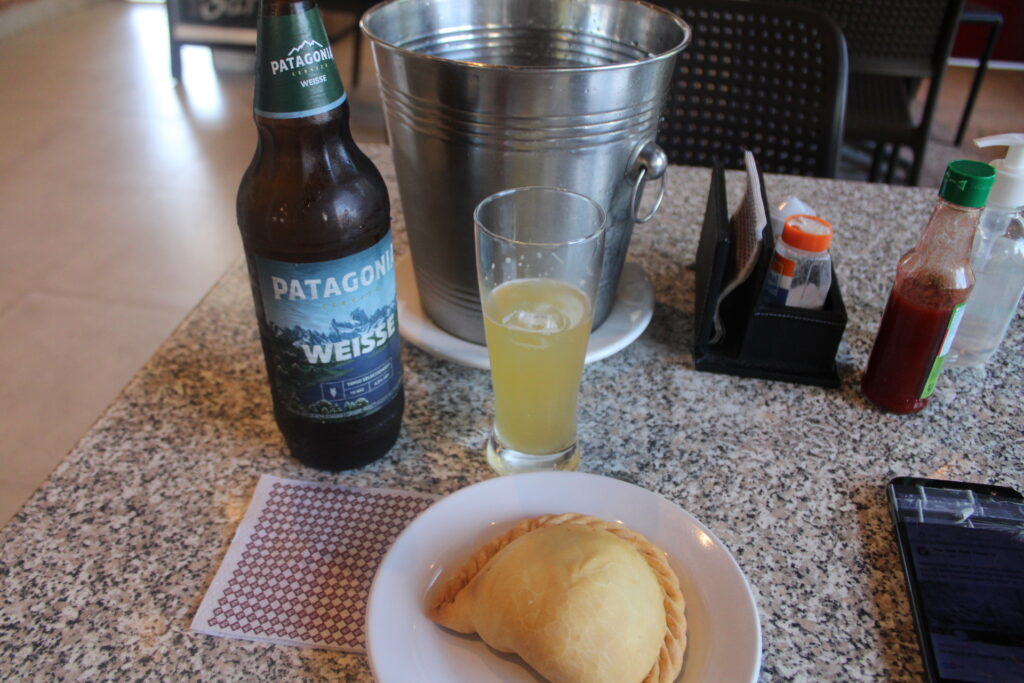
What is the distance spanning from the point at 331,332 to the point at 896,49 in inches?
78.6

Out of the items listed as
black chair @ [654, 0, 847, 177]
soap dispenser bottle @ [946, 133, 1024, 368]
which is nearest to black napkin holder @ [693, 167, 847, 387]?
soap dispenser bottle @ [946, 133, 1024, 368]

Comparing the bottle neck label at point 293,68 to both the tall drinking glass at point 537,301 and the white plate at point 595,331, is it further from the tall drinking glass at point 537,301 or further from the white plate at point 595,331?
the white plate at point 595,331

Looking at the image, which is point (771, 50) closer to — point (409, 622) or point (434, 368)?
point (434, 368)

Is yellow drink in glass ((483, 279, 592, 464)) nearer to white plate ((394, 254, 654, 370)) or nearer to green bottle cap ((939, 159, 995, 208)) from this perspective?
white plate ((394, 254, 654, 370))

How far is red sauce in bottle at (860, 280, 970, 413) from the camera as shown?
68 cm

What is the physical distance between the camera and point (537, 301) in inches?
25.2

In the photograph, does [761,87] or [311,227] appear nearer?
[311,227]

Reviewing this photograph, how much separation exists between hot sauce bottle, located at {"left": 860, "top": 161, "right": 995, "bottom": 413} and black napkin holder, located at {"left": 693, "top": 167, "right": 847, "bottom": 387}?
5 centimetres

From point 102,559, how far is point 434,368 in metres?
0.34

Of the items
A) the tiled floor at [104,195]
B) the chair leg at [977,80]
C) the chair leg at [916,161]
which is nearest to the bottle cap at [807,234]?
the tiled floor at [104,195]

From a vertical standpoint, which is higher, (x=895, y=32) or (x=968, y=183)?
(x=968, y=183)

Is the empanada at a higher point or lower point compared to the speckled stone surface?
higher

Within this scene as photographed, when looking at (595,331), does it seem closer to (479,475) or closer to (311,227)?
(479,475)

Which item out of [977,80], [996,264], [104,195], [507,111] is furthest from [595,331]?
[977,80]
